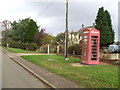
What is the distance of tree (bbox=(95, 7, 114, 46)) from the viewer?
34.0m

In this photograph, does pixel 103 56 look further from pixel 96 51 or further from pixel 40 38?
pixel 40 38

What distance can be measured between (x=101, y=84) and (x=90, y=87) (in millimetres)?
607

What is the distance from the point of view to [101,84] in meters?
6.13

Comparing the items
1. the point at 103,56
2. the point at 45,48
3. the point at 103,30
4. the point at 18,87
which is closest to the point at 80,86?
the point at 18,87

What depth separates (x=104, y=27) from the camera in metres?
34.2

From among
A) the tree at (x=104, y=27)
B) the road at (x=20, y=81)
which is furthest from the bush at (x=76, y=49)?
the tree at (x=104, y=27)

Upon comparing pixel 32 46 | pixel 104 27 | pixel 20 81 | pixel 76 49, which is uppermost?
pixel 104 27

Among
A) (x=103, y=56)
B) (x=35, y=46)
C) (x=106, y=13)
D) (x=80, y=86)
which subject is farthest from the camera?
(x=106, y=13)

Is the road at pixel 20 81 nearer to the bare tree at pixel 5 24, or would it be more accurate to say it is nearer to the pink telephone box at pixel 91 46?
the pink telephone box at pixel 91 46

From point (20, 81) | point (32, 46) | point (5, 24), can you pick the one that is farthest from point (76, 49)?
point (5, 24)

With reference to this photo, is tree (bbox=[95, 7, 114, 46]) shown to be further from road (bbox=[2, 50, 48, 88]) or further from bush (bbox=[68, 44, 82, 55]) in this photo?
road (bbox=[2, 50, 48, 88])

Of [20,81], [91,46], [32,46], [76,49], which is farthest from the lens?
[32,46]

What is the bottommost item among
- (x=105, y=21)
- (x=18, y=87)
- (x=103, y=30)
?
(x=18, y=87)

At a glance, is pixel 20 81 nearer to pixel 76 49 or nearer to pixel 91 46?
pixel 91 46
